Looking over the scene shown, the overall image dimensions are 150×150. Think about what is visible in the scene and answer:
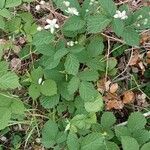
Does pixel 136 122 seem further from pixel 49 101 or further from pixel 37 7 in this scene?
pixel 37 7

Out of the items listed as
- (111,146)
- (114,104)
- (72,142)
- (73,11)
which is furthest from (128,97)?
(73,11)

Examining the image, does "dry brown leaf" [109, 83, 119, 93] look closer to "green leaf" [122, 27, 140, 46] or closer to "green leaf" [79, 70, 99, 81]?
"green leaf" [79, 70, 99, 81]

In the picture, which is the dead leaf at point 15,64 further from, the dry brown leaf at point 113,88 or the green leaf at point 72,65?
the dry brown leaf at point 113,88

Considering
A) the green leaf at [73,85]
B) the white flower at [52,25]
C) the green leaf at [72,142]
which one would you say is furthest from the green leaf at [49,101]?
the white flower at [52,25]

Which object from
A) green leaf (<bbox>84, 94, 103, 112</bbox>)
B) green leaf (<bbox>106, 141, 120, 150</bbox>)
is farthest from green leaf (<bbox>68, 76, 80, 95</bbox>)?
green leaf (<bbox>106, 141, 120, 150</bbox>)

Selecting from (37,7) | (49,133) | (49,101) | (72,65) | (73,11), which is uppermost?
(73,11)

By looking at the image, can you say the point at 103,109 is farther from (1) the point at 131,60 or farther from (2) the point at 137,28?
(2) the point at 137,28
